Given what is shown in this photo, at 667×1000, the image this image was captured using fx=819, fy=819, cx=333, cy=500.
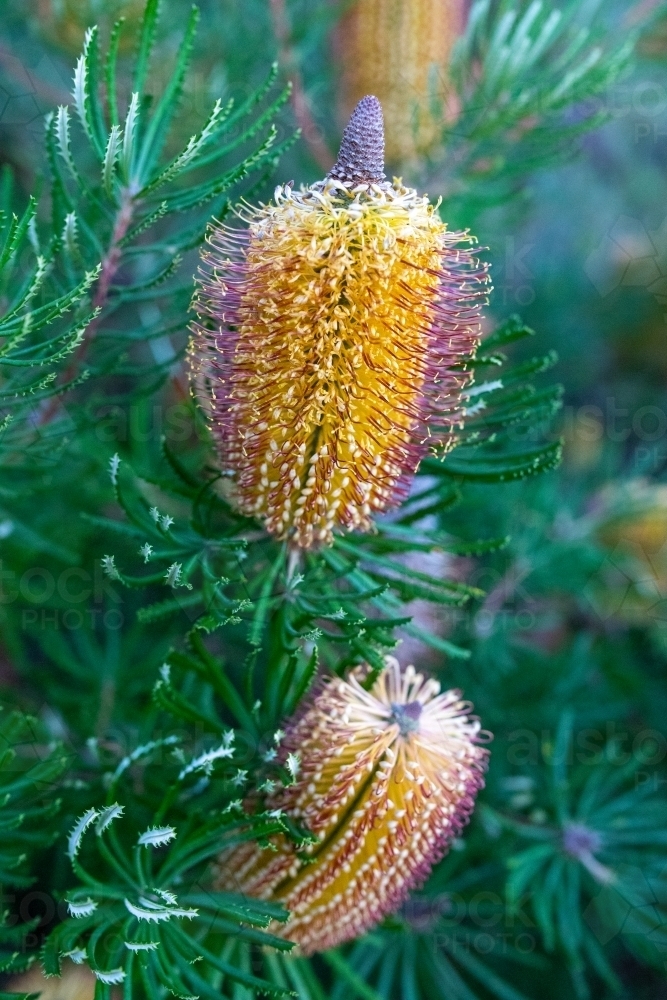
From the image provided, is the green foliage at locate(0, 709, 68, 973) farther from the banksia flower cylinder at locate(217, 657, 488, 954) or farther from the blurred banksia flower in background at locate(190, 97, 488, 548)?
the blurred banksia flower in background at locate(190, 97, 488, 548)

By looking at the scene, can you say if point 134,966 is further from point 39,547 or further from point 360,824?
point 39,547

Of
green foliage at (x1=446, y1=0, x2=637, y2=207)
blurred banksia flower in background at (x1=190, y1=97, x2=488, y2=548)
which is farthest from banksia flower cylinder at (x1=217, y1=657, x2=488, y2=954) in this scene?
green foliage at (x1=446, y1=0, x2=637, y2=207)

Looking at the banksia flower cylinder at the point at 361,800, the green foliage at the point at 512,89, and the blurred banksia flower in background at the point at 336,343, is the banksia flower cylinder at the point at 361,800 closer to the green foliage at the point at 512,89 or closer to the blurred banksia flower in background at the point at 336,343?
the blurred banksia flower in background at the point at 336,343

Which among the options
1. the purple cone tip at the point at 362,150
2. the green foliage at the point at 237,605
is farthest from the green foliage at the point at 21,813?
the purple cone tip at the point at 362,150

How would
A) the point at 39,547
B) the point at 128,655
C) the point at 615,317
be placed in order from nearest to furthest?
the point at 39,547 → the point at 128,655 → the point at 615,317

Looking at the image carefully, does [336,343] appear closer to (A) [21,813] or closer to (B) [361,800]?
(B) [361,800]

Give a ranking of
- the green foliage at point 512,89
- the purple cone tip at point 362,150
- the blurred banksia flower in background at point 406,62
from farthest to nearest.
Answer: the blurred banksia flower in background at point 406,62 → the green foliage at point 512,89 → the purple cone tip at point 362,150

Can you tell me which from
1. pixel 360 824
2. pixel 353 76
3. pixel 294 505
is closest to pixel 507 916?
pixel 360 824
